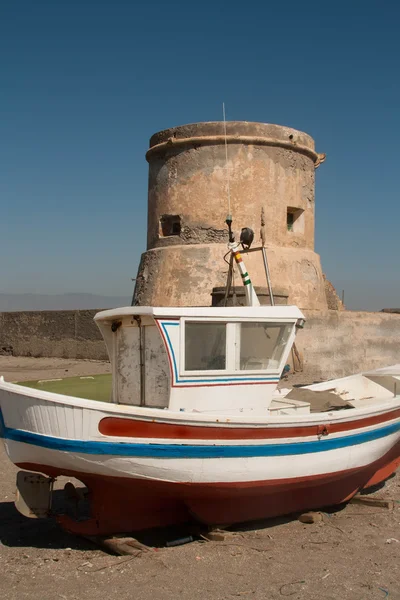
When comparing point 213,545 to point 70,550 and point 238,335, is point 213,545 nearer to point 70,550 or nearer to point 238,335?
point 70,550

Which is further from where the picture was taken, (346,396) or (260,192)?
(260,192)

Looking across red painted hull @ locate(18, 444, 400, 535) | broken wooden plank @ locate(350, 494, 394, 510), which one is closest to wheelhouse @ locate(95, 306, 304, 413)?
red painted hull @ locate(18, 444, 400, 535)

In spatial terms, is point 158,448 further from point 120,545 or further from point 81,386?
point 81,386

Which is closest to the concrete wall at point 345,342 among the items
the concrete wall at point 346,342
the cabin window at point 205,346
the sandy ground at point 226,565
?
the concrete wall at point 346,342

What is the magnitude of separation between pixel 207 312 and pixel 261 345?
635mm

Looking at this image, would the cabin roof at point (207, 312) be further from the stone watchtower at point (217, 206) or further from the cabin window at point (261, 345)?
the stone watchtower at point (217, 206)

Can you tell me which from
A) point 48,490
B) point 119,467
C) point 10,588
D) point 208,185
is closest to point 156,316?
A: point 119,467

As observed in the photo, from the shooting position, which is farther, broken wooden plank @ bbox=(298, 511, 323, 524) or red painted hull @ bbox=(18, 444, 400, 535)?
broken wooden plank @ bbox=(298, 511, 323, 524)

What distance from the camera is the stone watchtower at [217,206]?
13.1m

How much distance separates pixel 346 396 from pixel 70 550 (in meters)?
4.07

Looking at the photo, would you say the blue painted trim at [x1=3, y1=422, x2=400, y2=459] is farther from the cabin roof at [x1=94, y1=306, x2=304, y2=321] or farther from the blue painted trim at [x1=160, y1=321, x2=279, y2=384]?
the cabin roof at [x1=94, y1=306, x2=304, y2=321]

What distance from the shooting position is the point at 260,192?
13.2 metres

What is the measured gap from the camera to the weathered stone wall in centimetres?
1509

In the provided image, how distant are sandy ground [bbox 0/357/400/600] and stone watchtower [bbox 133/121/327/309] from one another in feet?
24.6
